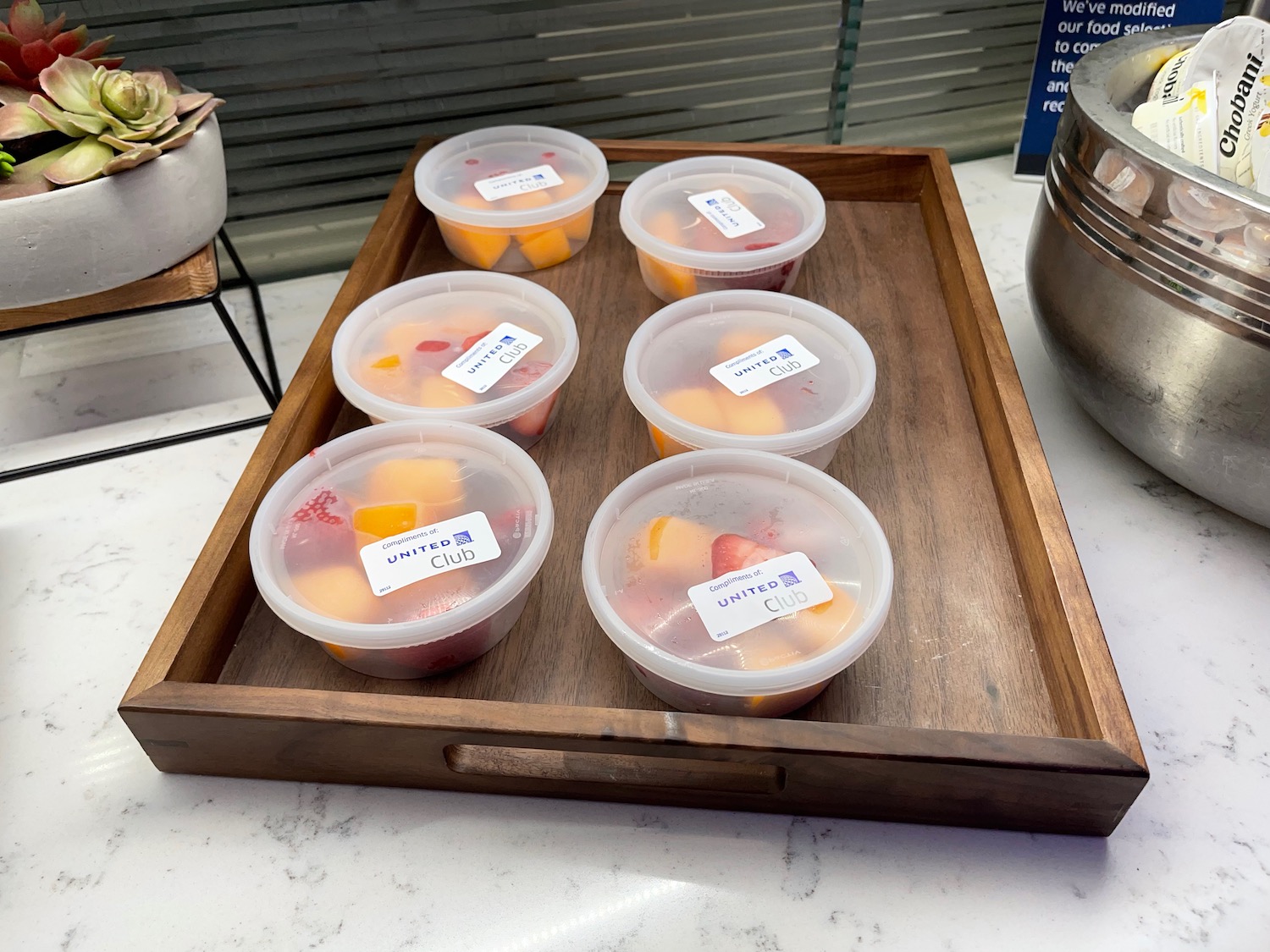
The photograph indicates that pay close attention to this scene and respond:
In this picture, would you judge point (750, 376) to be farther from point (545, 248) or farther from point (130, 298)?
point (130, 298)

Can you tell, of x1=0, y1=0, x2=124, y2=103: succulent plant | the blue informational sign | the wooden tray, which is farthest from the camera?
the blue informational sign

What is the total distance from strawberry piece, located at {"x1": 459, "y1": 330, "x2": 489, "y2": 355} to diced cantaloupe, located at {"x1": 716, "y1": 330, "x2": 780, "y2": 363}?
9.7 inches

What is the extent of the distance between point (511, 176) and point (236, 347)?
384mm

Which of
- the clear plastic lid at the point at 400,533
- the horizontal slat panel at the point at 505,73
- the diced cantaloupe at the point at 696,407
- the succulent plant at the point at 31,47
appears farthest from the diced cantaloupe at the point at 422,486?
the horizontal slat panel at the point at 505,73

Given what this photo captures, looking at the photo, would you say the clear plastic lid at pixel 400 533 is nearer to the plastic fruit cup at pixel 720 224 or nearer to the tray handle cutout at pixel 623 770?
the tray handle cutout at pixel 623 770

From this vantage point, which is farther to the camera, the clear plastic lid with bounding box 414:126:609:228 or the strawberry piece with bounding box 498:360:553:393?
the clear plastic lid with bounding box 414:126:609:228

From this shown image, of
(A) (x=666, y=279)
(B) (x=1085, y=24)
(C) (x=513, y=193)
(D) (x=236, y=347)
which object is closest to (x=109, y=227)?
(D) (x=236, y=347)

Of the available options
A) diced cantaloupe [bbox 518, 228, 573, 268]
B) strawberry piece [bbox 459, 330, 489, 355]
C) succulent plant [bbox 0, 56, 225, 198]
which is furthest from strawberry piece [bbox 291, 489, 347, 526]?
diced cantaloupe [bbox 518, 228, 573, 268]

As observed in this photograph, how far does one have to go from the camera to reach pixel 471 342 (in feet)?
3.21

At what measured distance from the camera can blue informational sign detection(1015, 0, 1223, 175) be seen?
122 centimetres

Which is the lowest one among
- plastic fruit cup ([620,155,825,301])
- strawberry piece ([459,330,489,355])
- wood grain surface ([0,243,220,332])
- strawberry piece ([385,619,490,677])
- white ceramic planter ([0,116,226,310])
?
strawberry piece ([385,619,490,677])

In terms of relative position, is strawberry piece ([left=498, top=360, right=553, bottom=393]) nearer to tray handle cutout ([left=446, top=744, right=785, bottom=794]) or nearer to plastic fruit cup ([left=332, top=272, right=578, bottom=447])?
plastic fruit cup ([left=332, top=272, right=578, bottom=447])

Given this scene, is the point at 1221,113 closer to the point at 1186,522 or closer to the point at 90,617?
the point at 1186,522

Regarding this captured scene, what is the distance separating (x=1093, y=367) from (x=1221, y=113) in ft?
0.81
